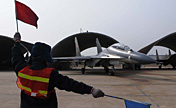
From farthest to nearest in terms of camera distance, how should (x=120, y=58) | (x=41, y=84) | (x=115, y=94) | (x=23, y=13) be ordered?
(x=120, y=58), (x=115, y=94), (x=23, y=13), (x=41, y=84)

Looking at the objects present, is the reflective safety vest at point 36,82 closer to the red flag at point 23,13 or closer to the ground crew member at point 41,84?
the ground crew member at point 41,84

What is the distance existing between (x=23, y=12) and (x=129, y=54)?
845 centimetres

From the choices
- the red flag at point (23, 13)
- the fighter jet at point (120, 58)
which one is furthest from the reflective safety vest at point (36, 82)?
the fighter jet at point (120, 58)

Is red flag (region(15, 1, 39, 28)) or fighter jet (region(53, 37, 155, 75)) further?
fighter jet (region(53, 37, 155, 75))

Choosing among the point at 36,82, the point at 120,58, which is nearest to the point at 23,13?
the point at 36,82

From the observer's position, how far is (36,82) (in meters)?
1.96

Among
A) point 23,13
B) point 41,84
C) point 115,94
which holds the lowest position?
point 115,94

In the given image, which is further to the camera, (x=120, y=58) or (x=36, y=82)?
(x=120, y=58)

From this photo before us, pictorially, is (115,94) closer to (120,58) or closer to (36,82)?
(36,82)

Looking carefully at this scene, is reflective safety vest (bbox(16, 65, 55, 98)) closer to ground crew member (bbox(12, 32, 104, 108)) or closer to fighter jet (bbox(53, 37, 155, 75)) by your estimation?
ground crew member (bbox(12, 32, 104, 108))

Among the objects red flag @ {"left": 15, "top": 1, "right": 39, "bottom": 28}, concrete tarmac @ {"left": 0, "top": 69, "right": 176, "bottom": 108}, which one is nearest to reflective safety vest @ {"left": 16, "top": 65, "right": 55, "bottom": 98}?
concrete tarmac @ {"left": 0, "top": 69, "right": 176, "bottom": 108}

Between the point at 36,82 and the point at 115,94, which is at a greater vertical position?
the point at 36,82

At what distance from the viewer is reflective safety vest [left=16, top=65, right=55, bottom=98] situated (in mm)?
1956

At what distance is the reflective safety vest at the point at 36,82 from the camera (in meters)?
1.96
